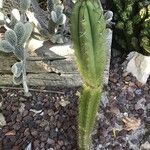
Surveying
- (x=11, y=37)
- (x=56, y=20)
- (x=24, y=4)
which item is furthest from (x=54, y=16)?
(x=11, y=37)

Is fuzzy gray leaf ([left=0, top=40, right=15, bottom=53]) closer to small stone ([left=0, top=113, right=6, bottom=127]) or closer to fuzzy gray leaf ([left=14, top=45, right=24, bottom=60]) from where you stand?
fuzzy gray leaf ([left=14, top=45, right=24, bottom=60])

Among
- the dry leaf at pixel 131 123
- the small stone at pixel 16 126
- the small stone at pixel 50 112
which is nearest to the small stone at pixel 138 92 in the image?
the dry leaf at pixel 131 123

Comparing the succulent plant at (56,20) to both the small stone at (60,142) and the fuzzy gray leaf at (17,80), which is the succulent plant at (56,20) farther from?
the small stone at (60,142)

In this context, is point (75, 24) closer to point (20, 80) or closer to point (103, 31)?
point (103, 31)

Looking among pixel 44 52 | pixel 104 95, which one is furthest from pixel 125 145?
pixel 44 52

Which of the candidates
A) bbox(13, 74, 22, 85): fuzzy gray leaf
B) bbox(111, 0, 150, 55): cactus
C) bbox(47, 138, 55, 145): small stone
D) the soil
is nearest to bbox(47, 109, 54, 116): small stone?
the soil
